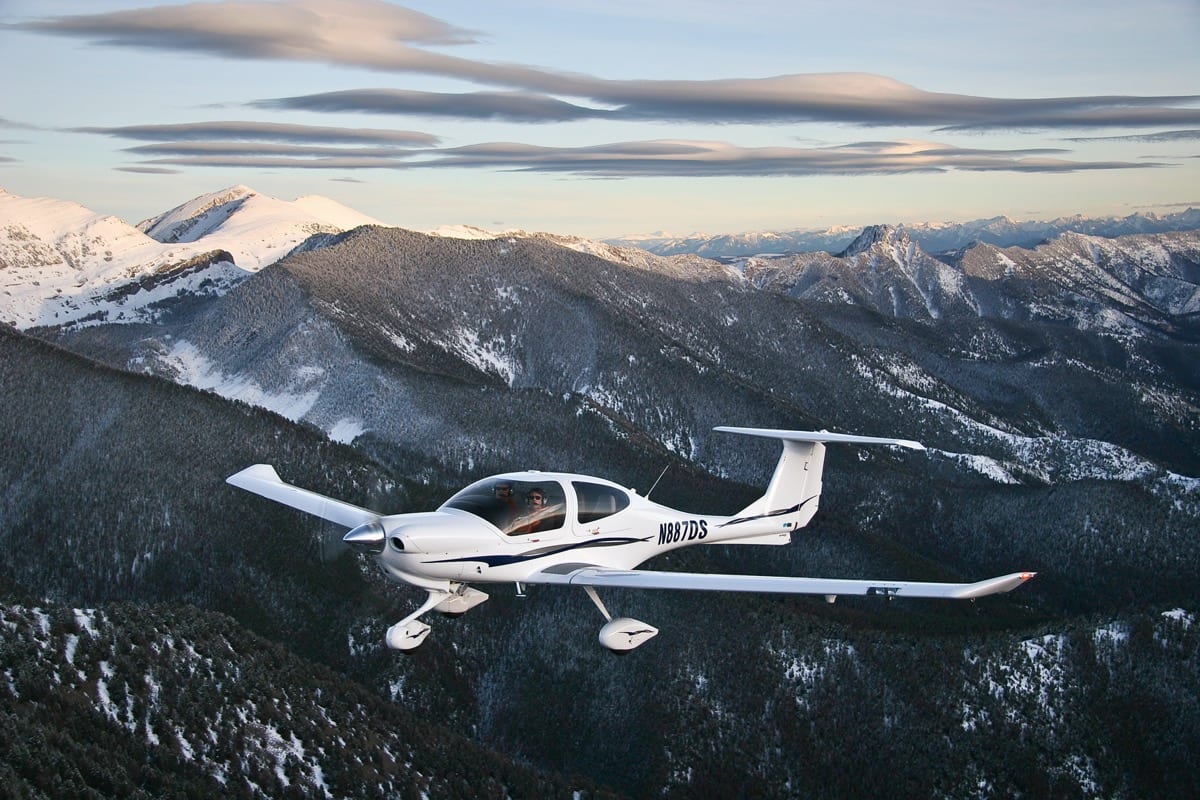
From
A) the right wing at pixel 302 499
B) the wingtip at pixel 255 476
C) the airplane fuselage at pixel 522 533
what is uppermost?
the airplane fuselage at pixel 522 533

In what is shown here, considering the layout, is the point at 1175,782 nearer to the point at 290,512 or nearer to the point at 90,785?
the point at 290,512

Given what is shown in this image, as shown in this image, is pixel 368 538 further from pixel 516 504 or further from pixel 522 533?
pixel 522 533

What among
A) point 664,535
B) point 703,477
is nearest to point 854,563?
point 703,477

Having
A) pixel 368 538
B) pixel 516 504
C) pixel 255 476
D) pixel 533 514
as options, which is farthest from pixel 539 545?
pixel 255 476

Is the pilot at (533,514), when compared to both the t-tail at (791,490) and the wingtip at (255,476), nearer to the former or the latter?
the t-tail at (791,490)

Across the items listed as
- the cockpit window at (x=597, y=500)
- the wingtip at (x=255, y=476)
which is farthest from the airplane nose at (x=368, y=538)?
the wingtip at (x=255, y=476)

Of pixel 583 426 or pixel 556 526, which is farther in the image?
pixel 583 426

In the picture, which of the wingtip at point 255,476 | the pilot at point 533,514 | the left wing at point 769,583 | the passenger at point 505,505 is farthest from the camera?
the wingtip at point 255,476
